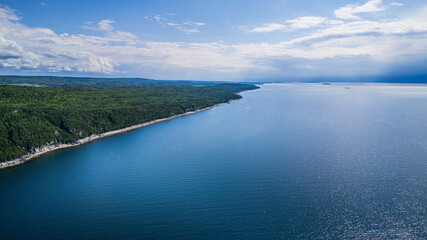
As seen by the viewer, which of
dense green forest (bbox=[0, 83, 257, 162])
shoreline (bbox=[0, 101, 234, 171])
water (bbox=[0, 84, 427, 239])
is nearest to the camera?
water (bbox=[0, 84, 427, 239])

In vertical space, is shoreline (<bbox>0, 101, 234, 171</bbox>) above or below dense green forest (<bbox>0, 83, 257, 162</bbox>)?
below

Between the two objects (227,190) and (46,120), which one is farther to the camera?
(46,120)

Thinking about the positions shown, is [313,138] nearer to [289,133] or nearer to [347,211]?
[289,133]

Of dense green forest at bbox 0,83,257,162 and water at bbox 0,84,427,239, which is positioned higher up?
dense green forest at bbox 0,83,257,162

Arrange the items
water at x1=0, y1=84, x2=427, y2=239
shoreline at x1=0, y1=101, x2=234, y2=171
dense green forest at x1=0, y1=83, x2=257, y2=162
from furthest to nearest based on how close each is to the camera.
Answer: dense green forest at x1=0, y1=83, x2=257, y2=162, shoreline at x1=0, y1=101, x2=234, y2=171, water at x1=0, y1=84, x2=427, y2=239

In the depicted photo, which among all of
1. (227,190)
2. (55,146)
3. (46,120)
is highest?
(46,120)

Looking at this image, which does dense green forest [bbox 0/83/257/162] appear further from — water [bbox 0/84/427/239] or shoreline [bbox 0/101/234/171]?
water [bbox 0/84/427/239]

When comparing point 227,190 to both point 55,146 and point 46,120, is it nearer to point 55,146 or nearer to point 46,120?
point 55,146

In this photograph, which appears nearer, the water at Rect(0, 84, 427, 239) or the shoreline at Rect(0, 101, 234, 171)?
the water at Rect(0, 84, 427, 239)

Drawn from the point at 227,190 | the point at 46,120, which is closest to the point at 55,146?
the point at 46,120

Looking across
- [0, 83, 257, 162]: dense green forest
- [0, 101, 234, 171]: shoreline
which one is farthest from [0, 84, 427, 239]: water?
[0, 83, 257, 162]: dense green forest
